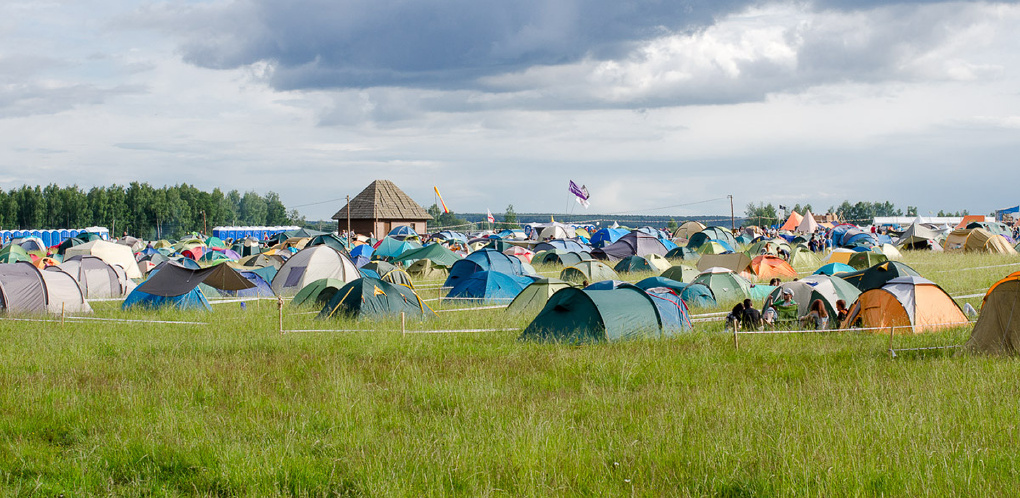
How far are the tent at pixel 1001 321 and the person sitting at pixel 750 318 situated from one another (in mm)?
4483

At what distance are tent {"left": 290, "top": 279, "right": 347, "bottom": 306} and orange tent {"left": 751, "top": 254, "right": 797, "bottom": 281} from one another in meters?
17.5

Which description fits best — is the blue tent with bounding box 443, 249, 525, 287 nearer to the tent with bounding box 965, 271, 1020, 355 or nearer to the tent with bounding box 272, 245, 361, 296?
the tent with bounding box 272, 245, 361, 296

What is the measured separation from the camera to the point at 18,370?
1234 centimetres

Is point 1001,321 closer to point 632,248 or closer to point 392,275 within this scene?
point 392,275

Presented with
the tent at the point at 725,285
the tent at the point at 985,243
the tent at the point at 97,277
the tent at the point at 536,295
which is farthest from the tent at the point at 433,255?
the tent at the point at 985,243

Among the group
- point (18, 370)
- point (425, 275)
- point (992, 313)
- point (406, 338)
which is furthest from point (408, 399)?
point (425, 275)

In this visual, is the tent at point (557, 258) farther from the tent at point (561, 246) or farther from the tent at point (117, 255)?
the tent at point (117, 255)

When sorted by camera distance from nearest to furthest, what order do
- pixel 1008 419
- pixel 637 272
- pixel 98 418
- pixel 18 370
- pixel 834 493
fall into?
pixel 834 493, pixel 1008 419, pixel 98 418, pixel 18 370, pixel 637 272

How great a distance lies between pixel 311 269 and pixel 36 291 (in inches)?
340

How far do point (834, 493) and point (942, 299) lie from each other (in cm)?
1126

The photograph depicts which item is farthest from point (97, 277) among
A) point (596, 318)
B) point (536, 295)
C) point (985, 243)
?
point (985, 243)

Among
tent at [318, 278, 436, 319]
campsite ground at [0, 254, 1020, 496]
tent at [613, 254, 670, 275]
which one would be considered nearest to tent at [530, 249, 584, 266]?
tent at [613, 254, 670, 275]

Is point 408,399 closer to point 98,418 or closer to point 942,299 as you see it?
point 98,418

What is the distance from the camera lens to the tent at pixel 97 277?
90.1ft
